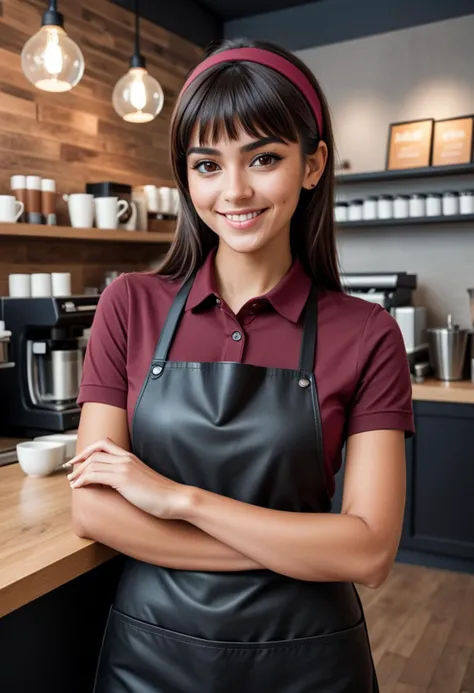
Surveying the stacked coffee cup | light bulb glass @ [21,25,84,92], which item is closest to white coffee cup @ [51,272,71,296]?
the stacked coffee cup

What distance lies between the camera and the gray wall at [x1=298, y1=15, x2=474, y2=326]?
4.02 metres

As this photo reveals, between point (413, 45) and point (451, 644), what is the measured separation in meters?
3.11

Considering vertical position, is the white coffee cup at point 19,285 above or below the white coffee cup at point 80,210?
below

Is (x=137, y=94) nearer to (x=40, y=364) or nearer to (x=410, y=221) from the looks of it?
(x=40, y=364)

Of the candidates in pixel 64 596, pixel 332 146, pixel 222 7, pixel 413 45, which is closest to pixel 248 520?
pixel 64 596

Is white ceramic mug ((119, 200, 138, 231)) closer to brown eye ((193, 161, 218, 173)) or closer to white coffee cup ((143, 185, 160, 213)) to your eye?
white coffee cup ((143, 185, 160, 213))

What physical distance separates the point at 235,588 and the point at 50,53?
6.14 ft

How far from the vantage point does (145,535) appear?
113cm

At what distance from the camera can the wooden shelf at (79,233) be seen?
2.85m

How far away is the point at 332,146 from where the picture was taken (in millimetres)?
1303

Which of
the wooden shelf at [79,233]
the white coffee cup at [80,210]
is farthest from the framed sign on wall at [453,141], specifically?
the white coffee cup at [80,210]

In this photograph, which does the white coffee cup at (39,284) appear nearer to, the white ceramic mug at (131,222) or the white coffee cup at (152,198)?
the white ceramic mug at (131,222)

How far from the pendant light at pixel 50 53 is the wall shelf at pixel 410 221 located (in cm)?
192

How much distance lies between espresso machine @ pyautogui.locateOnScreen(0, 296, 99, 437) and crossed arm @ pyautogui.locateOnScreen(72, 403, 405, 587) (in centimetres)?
130
